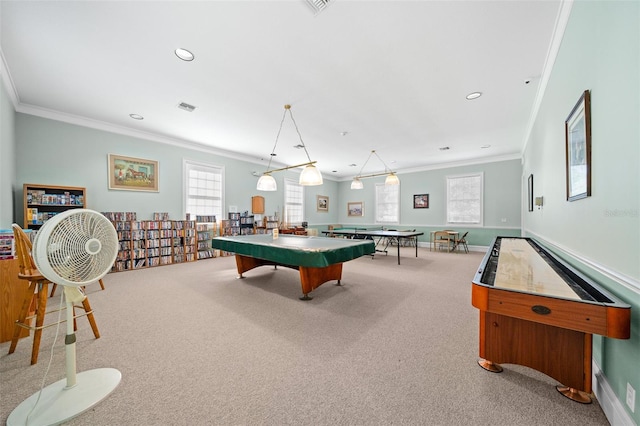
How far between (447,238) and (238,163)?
7376mm

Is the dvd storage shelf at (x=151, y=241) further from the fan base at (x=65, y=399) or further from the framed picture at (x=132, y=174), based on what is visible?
the fan base at (x=65, y=399)

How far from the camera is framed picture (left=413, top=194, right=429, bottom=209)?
9039 millimetres

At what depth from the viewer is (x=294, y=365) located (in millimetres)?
1850

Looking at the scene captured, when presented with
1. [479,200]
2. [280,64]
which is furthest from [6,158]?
[479,200]

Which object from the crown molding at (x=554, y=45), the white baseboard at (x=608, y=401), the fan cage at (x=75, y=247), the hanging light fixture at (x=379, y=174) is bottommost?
the white baseboard at (x=608, y=401)

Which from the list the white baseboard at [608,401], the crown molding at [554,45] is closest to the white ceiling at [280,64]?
the crown molding at [554,45]

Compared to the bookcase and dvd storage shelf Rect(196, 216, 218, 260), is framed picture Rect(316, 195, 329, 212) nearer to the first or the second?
dvd storage shelf Rect(196, 216, 218, 260)

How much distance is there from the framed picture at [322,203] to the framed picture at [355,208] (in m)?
1.10

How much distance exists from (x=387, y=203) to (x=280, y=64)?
7.98 m

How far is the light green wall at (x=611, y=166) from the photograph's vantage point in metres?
1.15

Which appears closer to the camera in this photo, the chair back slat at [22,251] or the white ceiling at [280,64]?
the chair back slat at [22,251]

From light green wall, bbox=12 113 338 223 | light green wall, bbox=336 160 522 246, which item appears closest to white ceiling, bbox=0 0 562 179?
light green wall, bbox=12 113 338 223

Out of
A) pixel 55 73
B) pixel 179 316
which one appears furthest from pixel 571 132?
pixel 55 73

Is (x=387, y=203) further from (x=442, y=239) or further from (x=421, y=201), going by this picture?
→ (x=442, y=239)
